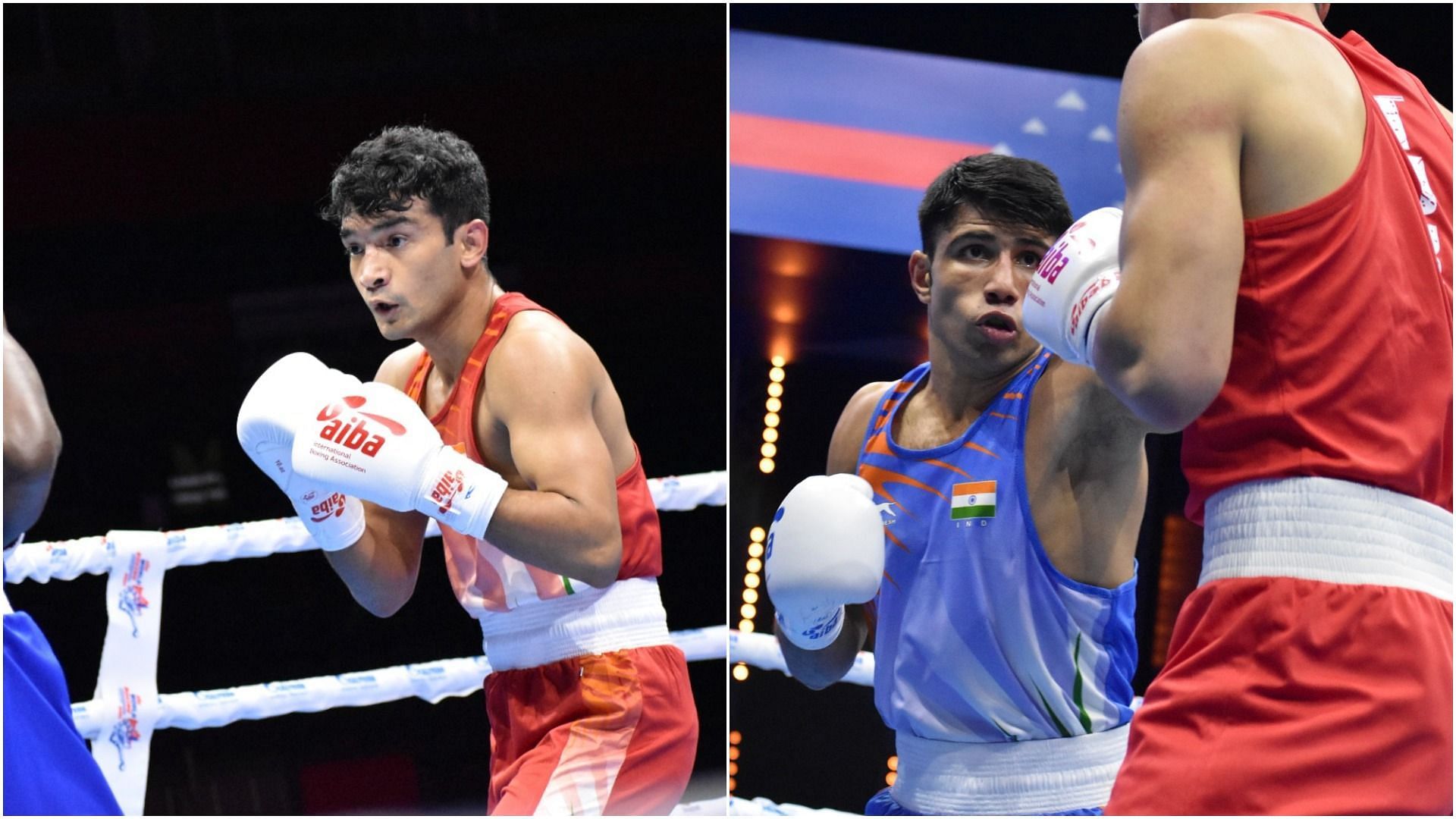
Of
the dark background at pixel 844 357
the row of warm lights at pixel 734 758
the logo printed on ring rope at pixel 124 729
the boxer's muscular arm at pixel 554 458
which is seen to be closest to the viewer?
the boxer's muscular arm at pixel 554 458

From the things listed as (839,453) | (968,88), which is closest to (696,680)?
(968,88)

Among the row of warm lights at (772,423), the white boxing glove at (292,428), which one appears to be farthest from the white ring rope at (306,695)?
the row of warm lights at (772,423)

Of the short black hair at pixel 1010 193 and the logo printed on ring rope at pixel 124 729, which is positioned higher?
the short black hair at pixel 1010 193

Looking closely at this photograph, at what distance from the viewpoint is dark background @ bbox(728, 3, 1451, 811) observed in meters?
4.02

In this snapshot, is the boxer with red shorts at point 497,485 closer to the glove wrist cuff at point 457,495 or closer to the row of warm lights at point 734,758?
the glove wrist cuff at point 457,495

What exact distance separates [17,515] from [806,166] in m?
3.19

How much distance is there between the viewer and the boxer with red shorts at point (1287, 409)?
1190 millimetres

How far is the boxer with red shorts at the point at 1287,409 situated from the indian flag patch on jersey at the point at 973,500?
67cm

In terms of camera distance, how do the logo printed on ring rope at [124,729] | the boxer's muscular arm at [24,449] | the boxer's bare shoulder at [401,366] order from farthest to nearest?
the logo printed on ring rope at [124,729] → the boxer's bare shoulder at [401,366] → the boxer's muscular arm at [24,449]

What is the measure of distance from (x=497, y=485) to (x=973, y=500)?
71 cm

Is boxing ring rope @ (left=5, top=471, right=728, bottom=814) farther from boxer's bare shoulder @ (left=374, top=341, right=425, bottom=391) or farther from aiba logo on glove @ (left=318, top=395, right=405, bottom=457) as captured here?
aiba logo on glove @ (left=318, top=395, right=405, bottom=457)

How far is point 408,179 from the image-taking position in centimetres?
228

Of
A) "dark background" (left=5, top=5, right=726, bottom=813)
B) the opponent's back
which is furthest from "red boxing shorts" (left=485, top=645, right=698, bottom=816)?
"dark background" (left=5, top=5, right=726, bottom=813)

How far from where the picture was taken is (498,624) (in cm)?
223
